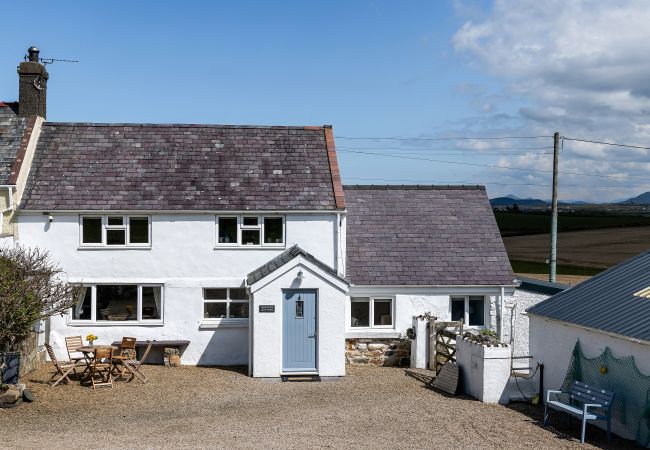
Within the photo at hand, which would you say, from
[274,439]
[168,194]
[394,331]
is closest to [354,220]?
[394,331]

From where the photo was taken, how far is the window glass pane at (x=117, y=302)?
23.9 metres

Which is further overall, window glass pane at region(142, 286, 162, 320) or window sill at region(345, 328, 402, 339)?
window sill at region(345, 328, 402, 339)

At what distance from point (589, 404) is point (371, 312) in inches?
414

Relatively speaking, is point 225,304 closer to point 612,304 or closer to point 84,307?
point 84,307

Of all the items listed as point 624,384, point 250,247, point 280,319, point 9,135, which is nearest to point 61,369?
point 280,319

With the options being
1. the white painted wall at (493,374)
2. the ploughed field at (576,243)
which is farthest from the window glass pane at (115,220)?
the ploughed field at (576,243)

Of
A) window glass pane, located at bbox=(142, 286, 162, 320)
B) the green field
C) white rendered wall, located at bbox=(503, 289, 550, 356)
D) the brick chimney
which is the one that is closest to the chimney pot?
the brick chimney

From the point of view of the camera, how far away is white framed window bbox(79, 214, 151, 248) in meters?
23.9

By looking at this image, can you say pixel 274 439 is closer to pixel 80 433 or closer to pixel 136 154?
pixel 80 433

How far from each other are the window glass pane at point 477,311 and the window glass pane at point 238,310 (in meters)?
7.65

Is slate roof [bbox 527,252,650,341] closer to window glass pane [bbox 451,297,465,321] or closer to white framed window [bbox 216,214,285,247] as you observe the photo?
window glass pane [bbox 451,297,465,321]

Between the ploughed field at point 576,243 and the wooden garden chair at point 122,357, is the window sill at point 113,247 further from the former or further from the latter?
the ploughed field at point 576,243

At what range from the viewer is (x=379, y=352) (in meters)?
24.4

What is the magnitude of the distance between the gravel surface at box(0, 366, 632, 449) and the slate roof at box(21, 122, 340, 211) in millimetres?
5850
